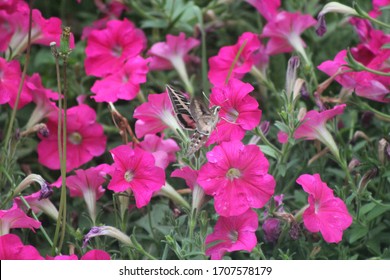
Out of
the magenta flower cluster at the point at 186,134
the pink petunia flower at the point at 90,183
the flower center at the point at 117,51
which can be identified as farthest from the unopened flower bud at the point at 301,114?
the flower center at the point at 117,51

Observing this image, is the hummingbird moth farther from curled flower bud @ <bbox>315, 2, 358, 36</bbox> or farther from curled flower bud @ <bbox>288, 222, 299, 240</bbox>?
curled flower bud @ <bbox>315, 2, 358, 36</bbox>

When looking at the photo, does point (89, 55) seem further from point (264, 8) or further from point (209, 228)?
point (209, 228)

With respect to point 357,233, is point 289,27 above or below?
above

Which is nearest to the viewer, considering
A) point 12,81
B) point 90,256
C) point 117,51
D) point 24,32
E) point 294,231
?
point 90,256

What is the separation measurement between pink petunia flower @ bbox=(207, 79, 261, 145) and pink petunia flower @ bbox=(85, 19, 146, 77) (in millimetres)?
460

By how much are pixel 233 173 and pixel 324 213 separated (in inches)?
8.2

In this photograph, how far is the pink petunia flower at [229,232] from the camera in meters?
1.39

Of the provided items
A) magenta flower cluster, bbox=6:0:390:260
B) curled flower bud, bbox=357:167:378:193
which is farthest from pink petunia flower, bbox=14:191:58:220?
curled flower bud, bbox=357:167:378:193

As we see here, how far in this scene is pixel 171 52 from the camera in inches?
75.3

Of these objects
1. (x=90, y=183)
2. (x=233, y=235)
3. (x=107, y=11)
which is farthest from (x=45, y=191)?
(x=107, y=11)

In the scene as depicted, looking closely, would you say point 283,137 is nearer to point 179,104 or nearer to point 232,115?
point 232,115

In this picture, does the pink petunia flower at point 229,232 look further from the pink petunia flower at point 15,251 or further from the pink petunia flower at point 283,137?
the pink petunia flower at point 15,251

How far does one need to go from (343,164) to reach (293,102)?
18cm
